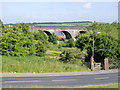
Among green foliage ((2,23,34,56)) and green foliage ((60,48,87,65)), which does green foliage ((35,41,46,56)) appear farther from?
green foliage ((60,48,87,65))

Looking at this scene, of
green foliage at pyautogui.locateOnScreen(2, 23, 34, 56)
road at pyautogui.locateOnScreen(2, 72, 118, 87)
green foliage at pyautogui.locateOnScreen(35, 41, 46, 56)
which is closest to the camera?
road at pyautogui.locateOnScreen(2, 72, 118, 87)

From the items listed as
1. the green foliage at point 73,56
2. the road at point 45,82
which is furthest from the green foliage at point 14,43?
the road at point 45,82

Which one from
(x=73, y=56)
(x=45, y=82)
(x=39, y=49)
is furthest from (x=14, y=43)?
(x=45, y=82)

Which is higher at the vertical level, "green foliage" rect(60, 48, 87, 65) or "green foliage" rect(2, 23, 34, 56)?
"green foliage" rect(2, 23, 34, 56)

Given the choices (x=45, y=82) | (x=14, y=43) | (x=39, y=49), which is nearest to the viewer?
(x=45, y=82)

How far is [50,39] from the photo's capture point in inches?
2968

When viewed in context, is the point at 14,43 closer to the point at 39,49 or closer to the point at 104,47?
the point at 39,49

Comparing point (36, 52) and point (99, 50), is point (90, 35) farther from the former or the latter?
point (36, 52)

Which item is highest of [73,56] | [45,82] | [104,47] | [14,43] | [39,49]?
[14,43]

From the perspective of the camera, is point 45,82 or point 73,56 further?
point 73,56

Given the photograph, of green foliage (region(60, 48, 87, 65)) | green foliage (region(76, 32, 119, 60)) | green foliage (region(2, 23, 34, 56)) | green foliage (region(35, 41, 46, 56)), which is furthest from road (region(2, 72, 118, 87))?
green foliage (region(35, 41, 46, 56))

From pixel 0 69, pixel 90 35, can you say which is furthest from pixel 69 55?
pixel 0 69

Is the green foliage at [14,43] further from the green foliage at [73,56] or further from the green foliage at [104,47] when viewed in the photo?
the green foliage at [104,47]

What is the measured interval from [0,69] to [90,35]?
2140cm
